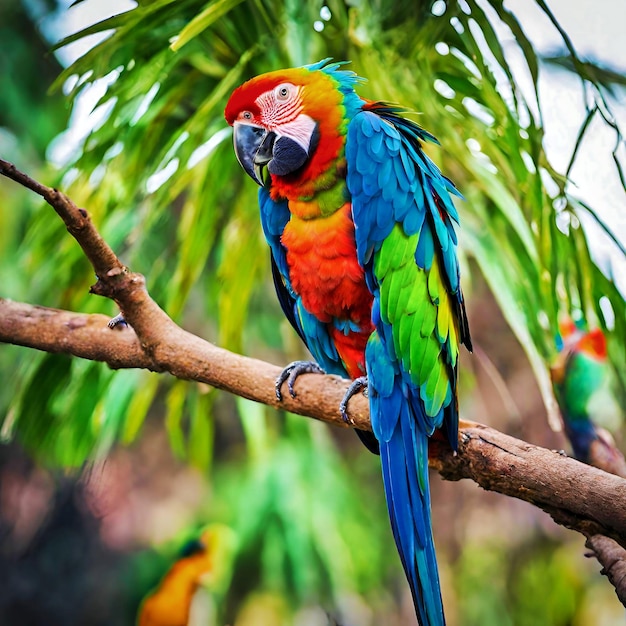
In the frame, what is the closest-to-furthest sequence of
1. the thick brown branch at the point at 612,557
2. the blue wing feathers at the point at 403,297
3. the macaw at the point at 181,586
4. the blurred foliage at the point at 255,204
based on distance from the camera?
the thick brown branch at the point at 612,557 → the blue wing feathers at the point at 403,297 → the blurred foliage at the point at 255,204 → the macaw at the point at 181,586

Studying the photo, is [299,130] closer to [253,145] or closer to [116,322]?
[253,145]

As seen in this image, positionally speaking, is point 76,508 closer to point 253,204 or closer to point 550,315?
point 253,204

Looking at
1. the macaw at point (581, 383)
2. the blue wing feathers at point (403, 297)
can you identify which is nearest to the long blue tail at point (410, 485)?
the blue wing feathers at point (403, 297)

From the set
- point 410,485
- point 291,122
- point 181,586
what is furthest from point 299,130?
point 181,586

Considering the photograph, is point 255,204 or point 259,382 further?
point 255,204

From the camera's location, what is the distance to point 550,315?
961 mm

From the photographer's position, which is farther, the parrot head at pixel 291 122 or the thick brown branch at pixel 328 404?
the parrot head at pixel 291 122

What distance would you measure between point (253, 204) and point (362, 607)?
2.82 feet

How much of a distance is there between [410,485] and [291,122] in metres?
0.45

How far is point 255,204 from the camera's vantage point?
107 centimetres

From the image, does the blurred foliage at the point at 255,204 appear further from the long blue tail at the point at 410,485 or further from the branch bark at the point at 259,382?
the long blue tail at the point at 410,485

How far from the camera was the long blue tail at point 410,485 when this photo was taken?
2.14 feet

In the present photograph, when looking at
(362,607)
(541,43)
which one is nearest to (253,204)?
(541,43)

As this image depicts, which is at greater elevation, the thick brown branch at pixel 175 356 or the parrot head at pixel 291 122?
the parrot head at pixel 291 122
